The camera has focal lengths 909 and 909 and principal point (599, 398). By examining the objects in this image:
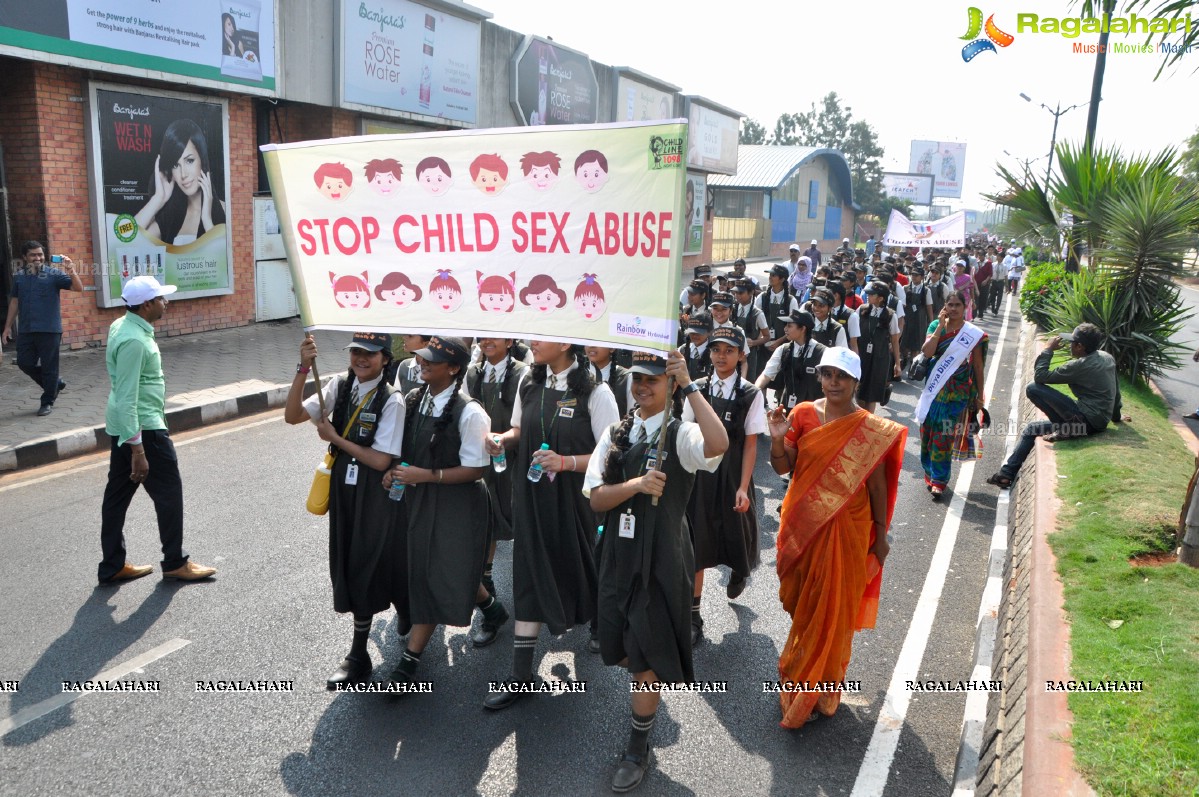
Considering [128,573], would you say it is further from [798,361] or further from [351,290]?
[798,361]

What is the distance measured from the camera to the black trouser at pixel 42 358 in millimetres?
9336

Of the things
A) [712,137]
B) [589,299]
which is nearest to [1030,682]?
[589,299]

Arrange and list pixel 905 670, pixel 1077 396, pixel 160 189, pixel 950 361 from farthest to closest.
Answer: pixel 160 189, pixel 1077 396, pixel 950 361, pixel 905 670

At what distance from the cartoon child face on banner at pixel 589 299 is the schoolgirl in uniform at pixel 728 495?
1.60m

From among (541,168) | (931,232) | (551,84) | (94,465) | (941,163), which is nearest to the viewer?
(541,168)

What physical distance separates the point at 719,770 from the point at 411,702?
5.05ft

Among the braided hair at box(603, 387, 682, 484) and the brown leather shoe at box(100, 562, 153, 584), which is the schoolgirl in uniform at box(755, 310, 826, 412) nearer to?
the braided hair at box(603, 387, 682, 484)

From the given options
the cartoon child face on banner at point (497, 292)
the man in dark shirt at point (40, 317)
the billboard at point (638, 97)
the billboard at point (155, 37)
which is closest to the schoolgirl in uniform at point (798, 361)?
the cartoon child face on banner at point (497, 292)

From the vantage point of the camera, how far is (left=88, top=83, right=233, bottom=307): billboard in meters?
12.3

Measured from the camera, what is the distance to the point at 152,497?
5.66 metres

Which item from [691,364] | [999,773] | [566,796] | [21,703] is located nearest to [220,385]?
[691,364]

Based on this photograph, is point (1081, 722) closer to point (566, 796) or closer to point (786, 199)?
point (566, 796)

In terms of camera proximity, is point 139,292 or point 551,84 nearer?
point 139,292

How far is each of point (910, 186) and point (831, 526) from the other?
91.4 metres
